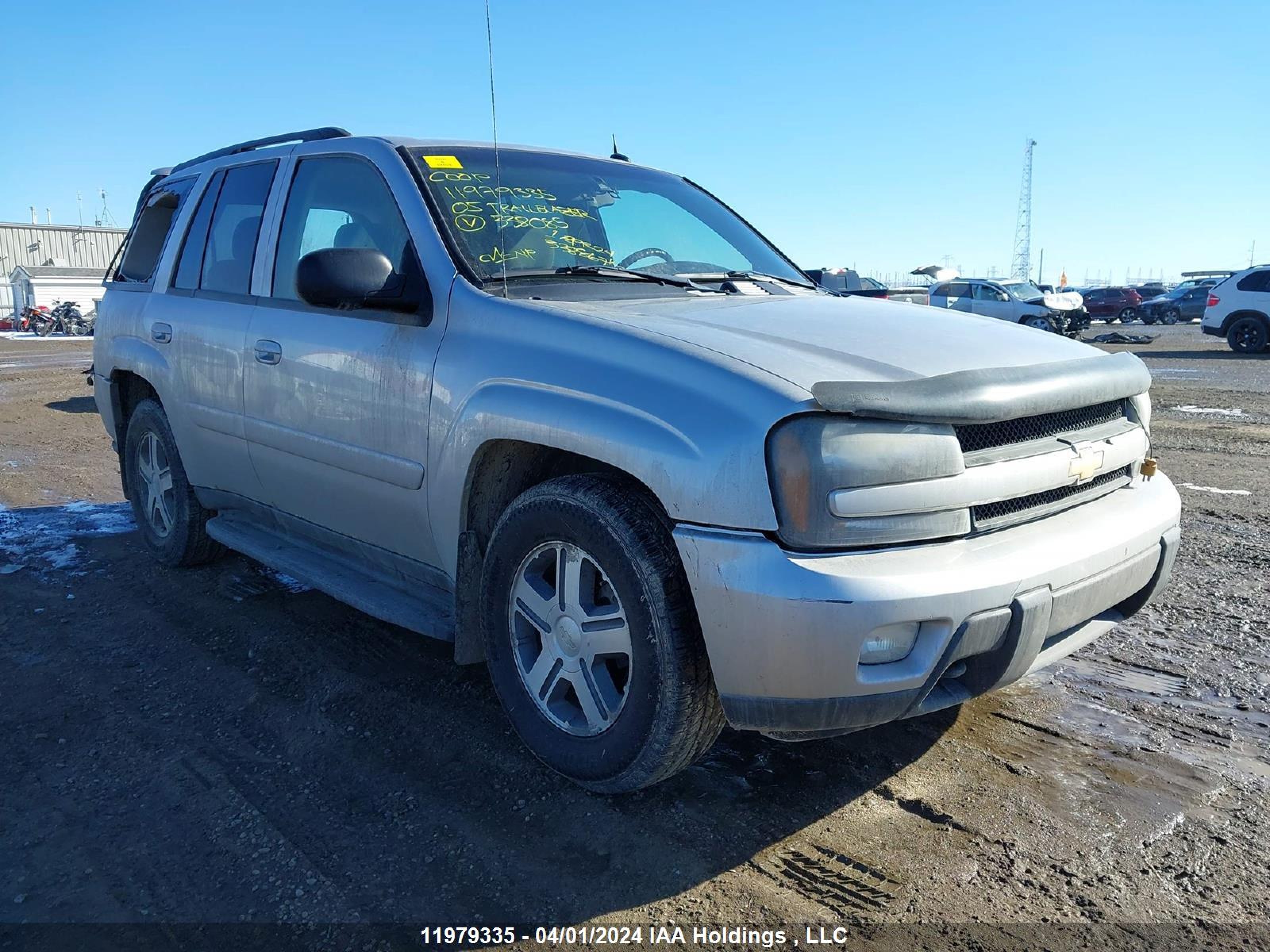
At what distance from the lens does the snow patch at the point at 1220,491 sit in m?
6.42

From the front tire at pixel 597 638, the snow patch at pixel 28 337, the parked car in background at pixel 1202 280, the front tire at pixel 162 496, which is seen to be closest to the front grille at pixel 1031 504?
the front tire at pixel 597 638

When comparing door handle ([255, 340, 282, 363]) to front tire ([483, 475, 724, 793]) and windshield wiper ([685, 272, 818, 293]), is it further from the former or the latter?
windshield wiper ([685, 272, 818, 293])

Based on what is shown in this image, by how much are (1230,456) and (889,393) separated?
6.91 metres

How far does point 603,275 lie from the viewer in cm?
341

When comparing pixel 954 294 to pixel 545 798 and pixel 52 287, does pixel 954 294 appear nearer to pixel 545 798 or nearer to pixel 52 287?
pixel 545 798

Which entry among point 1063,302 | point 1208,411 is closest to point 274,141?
point 1208,411

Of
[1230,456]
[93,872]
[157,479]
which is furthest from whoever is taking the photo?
[1230,456]

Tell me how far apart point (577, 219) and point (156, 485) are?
9.37ft

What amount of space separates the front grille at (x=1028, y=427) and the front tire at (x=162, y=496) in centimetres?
354

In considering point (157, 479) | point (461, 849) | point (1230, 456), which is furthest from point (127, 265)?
point (1230, 456)

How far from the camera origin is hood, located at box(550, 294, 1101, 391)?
8.21ft

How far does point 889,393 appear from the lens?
2316 mm

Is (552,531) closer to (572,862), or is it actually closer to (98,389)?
(572,862)

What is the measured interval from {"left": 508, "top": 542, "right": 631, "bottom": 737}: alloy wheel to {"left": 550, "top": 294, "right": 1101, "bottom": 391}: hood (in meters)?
0.70
